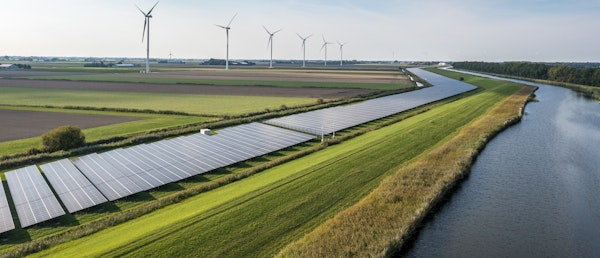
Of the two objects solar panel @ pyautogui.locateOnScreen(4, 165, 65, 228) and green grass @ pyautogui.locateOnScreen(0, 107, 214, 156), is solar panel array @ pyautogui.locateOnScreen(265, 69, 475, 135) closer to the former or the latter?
green grass @ pyautogui.locateOnScreen(0, 107, 214, 156)

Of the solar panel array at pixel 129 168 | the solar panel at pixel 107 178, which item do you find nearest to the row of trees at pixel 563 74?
the solar panel array at pixel 129 168

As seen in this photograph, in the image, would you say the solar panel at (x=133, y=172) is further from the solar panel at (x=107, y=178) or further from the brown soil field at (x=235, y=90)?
the brown soil field at (x=235, y=90)

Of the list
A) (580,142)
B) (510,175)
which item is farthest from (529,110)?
(510,175)

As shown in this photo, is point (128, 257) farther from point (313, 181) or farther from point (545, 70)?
point (545, 70)

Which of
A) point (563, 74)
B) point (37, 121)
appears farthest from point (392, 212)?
point (563, 74)

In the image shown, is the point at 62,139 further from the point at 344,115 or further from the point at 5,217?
the point at 344,115
